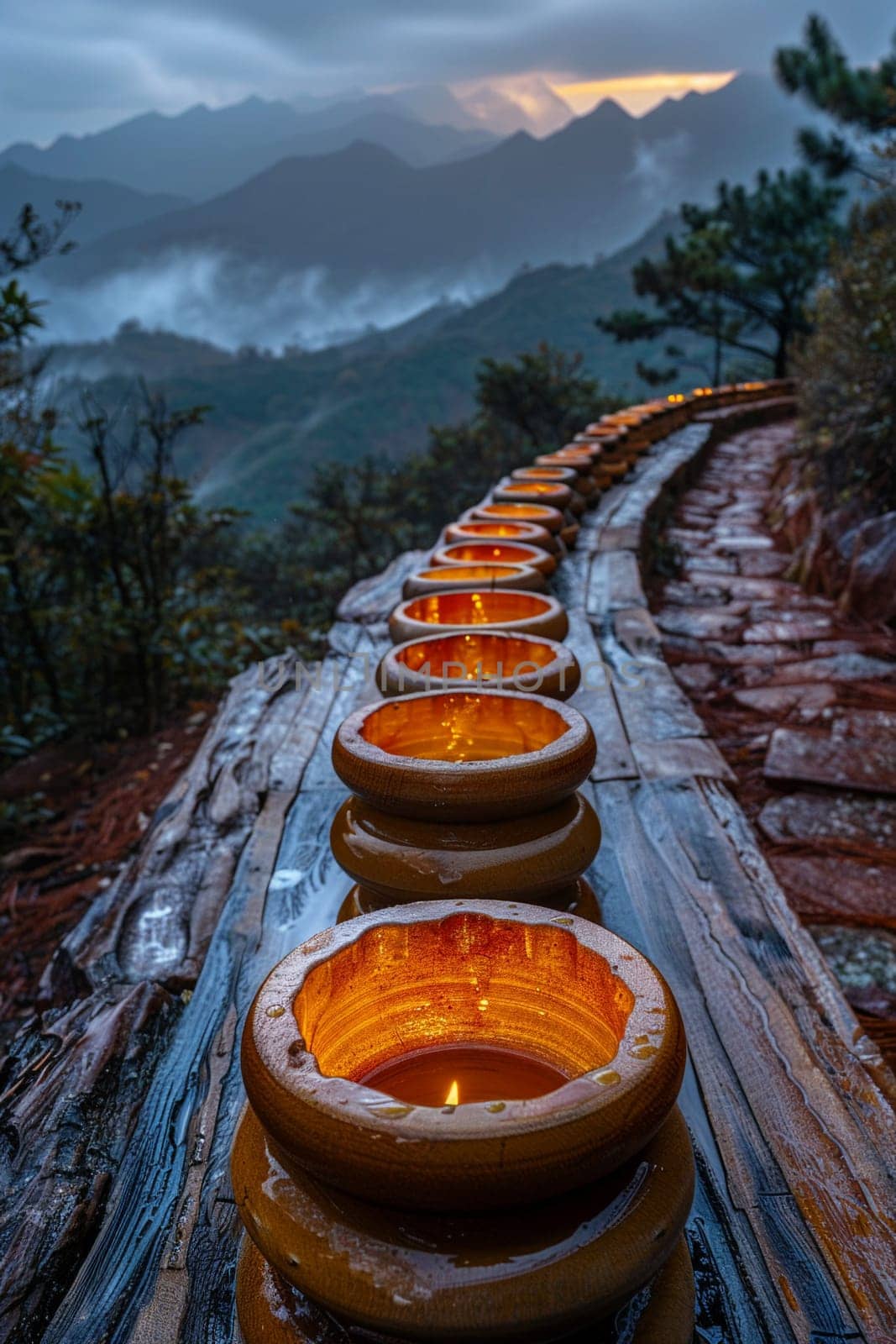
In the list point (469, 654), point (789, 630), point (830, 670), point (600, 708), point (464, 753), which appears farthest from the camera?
point (789, 630)

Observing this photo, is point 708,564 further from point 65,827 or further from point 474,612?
point 65,827

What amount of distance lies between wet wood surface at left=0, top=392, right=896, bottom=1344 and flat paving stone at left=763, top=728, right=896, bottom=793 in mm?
625

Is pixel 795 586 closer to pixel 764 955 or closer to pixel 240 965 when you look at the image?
pixel 764 955

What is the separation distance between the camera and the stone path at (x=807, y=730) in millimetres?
1907

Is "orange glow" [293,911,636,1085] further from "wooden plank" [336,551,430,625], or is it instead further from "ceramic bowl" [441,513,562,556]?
"wooden plank" [336,551,430,625]

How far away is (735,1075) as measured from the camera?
1.05 meters

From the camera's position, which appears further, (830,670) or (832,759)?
(830,670)

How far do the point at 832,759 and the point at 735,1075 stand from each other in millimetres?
1704

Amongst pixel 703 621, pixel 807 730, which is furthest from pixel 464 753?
pixel 703 621

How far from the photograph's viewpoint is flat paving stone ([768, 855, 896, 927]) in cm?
193

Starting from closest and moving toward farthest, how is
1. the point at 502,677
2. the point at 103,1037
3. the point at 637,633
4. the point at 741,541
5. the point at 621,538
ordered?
1. the point at 103,1037
2. the point at 502,677
3. the point at 637,633
4. the point at 621,538
5. the point at 741,541

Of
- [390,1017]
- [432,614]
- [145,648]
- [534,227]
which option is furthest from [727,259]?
[534,227]

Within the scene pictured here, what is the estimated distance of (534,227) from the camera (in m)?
115

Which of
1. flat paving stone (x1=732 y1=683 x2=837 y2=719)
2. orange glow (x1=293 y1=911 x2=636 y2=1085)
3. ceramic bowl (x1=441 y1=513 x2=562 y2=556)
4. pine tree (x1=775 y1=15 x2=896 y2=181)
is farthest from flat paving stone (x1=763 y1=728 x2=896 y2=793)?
pine tree (x1=775 y1=15 x2=896 y2=181)
